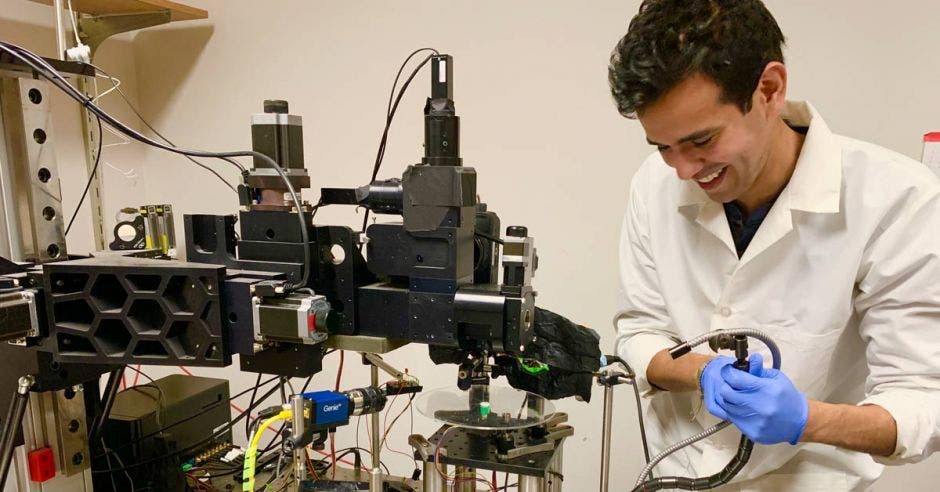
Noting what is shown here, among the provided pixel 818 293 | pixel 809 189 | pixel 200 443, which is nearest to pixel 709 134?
pixel 809 189

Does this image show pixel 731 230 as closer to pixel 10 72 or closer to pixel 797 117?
pixel 797 117

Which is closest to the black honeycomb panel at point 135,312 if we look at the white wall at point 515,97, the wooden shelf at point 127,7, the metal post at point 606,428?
the metal post at point 606,428

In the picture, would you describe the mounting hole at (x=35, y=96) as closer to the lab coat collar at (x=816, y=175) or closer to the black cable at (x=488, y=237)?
the black cable at (x=488, y=237)

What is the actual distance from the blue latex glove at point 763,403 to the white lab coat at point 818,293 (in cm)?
16

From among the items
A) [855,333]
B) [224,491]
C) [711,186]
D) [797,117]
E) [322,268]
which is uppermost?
[797,117]

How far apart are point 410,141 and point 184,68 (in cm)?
95

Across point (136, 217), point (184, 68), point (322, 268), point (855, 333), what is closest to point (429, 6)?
point (184, 68)

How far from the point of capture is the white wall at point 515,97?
1.42 meters

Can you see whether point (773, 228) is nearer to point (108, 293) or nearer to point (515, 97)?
point (515, 97)

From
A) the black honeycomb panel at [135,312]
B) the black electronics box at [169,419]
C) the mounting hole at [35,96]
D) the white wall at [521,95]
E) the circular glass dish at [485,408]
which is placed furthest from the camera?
the white wall at [521,95]

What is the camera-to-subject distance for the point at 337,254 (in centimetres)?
78

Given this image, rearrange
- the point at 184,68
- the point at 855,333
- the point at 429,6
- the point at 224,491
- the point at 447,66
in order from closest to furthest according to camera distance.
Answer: the point at 447,66, the point at 855,333, the point at 224,491, the point at 429,6, the point at 184,68

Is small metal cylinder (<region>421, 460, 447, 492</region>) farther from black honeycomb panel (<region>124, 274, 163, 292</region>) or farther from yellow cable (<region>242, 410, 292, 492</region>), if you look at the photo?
black honeycomb panel (<region>124, 274, 163, 292</region>)

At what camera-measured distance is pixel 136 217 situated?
1.00 metres
